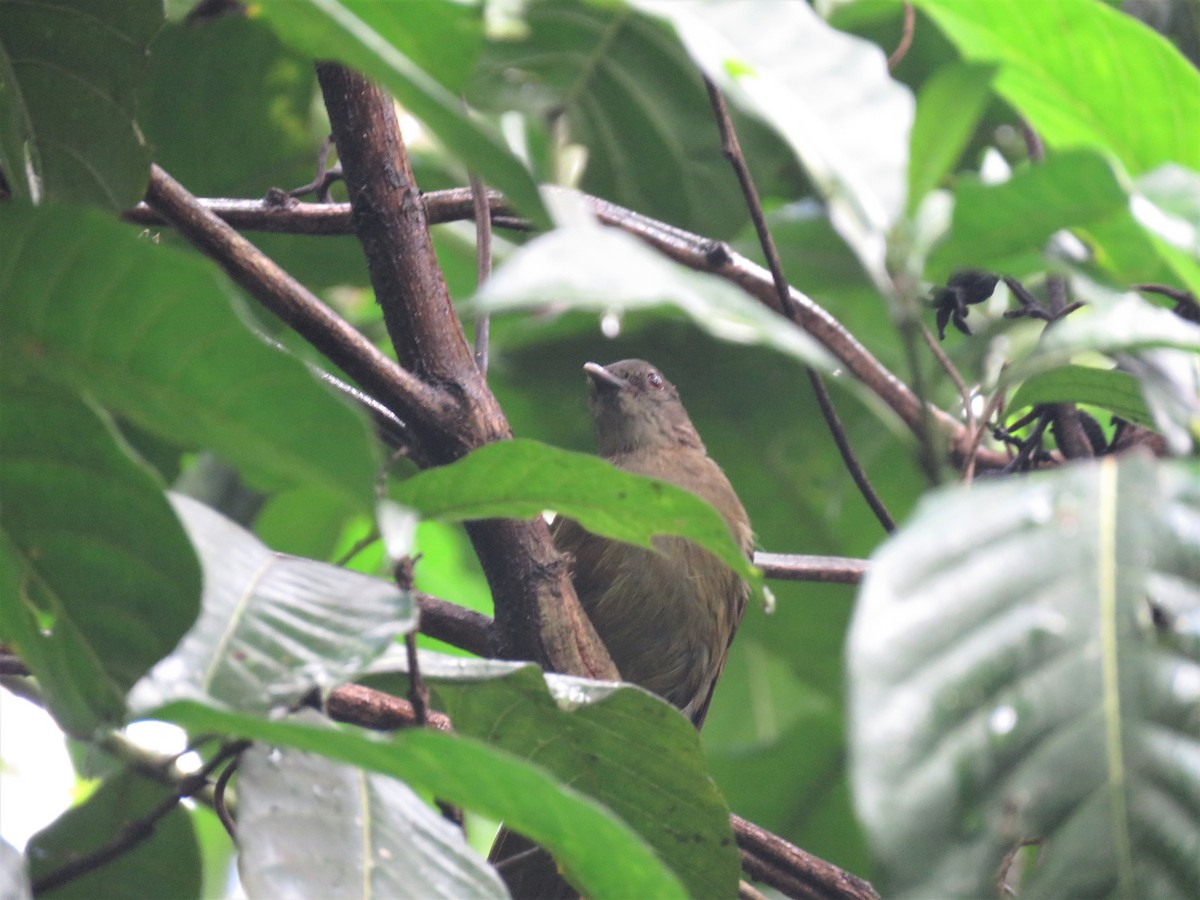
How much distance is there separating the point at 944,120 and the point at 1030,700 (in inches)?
21.1

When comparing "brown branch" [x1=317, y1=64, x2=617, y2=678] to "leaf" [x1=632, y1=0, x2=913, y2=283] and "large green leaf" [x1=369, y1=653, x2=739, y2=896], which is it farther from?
"leaf" [x1=632, y1=0, x2=913, y2=283]

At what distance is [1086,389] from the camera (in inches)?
66.1

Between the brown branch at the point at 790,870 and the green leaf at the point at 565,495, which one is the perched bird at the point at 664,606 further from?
the green leaf at the point at 565,495

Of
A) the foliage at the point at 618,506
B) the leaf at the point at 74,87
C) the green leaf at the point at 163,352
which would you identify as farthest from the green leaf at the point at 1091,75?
the leaf at the point at 74,87

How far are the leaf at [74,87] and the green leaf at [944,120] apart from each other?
1.16 metres

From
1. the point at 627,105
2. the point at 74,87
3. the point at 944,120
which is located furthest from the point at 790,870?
the point at 627,105

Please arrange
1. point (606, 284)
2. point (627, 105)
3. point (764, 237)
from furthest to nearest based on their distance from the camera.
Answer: point (627, 105)
point (764, 237)
point (606, 284)

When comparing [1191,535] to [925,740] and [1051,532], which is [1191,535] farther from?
[925,740]

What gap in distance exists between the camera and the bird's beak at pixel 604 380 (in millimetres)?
4014

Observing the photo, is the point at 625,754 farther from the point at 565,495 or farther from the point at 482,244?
the point at 482,244

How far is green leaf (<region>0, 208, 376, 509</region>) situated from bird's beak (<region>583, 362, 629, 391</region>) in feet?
8.95

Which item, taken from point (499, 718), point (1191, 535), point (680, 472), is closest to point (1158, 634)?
point (1191, 535)

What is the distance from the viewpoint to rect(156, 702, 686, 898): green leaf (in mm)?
1221

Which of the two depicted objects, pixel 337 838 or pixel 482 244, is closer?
pixel 337 838
